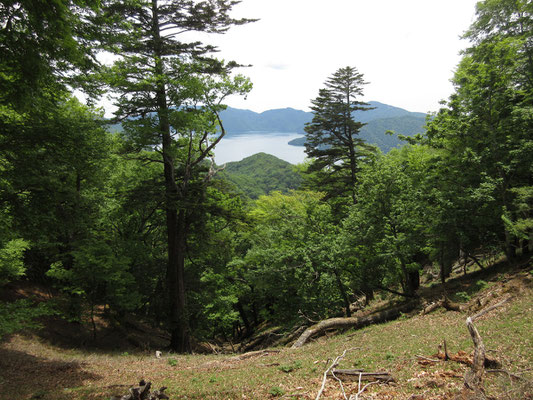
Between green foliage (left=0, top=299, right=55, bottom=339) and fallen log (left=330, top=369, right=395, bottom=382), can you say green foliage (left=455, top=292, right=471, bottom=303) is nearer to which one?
fallen log (left=330, top=369, right=395, bottom=382)

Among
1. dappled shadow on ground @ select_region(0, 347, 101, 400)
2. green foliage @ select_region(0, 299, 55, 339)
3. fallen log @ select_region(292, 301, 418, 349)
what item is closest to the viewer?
dappled shadow on ground @ select_region(0, 347, 101, 400)

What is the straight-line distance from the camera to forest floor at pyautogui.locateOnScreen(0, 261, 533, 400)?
5.59 m

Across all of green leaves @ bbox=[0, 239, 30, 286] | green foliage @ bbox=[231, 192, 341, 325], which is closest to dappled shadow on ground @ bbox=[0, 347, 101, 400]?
green leaves @ bbox=[0, 239, 30, 286]

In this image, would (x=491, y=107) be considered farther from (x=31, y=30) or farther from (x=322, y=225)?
(x=31, y=30)

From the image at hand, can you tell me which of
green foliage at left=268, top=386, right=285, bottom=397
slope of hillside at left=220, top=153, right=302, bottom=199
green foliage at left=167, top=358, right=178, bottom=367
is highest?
slope of hillside at left=220, top=153, right=302, bottom=199

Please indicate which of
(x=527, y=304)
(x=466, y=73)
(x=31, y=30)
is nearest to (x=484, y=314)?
(x=527, y=304)

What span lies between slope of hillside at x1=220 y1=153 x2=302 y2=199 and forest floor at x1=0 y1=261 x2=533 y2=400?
79249 mm

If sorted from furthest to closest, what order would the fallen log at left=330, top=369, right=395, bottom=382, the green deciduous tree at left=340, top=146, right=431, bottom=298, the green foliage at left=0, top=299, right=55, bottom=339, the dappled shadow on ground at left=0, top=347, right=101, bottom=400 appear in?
the green deciduous tree at left=340, top=146, right=431, bottom=298 < the green foliage at left=0, top=299, right=55, bottom=339 < the dappled shadow on ground at left=0, top=347, right=101, bottom=400 < the fallen log at left=330, top=369, right=395, bottom=382

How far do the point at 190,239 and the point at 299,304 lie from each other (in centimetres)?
668

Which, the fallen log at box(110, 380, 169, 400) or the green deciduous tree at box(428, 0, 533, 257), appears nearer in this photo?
the fallen log at box(110, 380, 169, 400)

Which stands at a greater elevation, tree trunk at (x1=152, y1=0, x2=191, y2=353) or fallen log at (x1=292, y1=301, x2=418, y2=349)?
tree trunk at (x1=152, y1=0, x2=191, y2=353)

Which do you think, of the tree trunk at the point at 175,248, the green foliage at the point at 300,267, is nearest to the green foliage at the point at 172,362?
the tree trunk at the point at 175,248

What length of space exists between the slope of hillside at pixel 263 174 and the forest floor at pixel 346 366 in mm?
79249

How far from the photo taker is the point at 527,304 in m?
8.98
